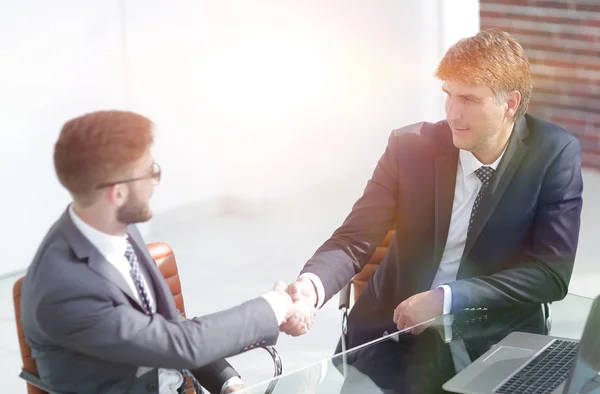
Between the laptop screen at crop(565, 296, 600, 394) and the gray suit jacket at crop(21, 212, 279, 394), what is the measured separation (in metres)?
0.64

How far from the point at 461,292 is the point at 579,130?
3972 millimetres

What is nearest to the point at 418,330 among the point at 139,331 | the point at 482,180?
the point at 482,180

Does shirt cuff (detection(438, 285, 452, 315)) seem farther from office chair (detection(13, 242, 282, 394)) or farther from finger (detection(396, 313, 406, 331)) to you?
office chair (detection(13, 242, 282, 394))

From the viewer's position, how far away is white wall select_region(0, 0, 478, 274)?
464cm

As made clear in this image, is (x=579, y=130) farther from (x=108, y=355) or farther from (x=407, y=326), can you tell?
(x=108, y=355)

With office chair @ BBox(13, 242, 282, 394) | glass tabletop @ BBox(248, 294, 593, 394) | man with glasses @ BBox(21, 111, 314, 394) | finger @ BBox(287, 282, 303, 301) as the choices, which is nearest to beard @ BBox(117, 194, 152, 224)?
man with glasses @ BBox(21, 111, 314, 394)

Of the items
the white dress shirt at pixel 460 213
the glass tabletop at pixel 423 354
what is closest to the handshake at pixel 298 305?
the glass tabletop at pixel 423 354

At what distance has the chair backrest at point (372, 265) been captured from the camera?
2.93m

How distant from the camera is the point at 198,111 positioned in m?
5.39

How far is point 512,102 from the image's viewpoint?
2.64 metres

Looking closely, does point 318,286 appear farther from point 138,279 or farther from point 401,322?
point 138,279

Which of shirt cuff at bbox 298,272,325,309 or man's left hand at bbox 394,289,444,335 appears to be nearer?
man's left hand at bbox 394,289,444,335

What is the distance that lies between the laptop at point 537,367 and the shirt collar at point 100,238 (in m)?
0.72

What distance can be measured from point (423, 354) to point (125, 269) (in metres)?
0.70
